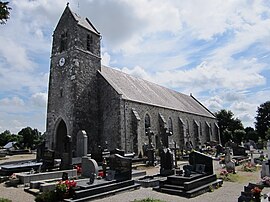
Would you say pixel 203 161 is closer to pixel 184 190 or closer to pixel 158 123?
pixel 184 190

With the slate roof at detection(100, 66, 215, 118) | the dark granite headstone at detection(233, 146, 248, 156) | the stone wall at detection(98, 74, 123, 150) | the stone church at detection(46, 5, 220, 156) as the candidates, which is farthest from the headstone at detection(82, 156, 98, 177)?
the dark granite headstone at detection(233, 146, 248, 156)

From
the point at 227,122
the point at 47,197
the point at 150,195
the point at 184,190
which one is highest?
the point at 227,122

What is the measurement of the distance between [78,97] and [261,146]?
101 feet

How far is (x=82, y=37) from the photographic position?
23750mm

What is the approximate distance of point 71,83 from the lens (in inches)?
882

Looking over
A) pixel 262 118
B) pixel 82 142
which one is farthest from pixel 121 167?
pixel 262 118

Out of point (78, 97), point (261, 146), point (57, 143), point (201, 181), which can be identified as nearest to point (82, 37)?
point (78, 97)

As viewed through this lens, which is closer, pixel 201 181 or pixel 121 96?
pixel 201 181

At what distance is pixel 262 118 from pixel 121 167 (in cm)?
5439

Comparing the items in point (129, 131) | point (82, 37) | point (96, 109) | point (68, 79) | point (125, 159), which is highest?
point (82, 37)

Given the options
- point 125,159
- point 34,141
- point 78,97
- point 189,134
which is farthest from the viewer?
point 34,141

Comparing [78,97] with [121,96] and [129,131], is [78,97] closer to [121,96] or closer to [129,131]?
[121,96]

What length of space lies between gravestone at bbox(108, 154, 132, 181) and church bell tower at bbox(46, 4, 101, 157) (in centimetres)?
1121

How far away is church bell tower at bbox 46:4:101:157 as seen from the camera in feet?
72.7
